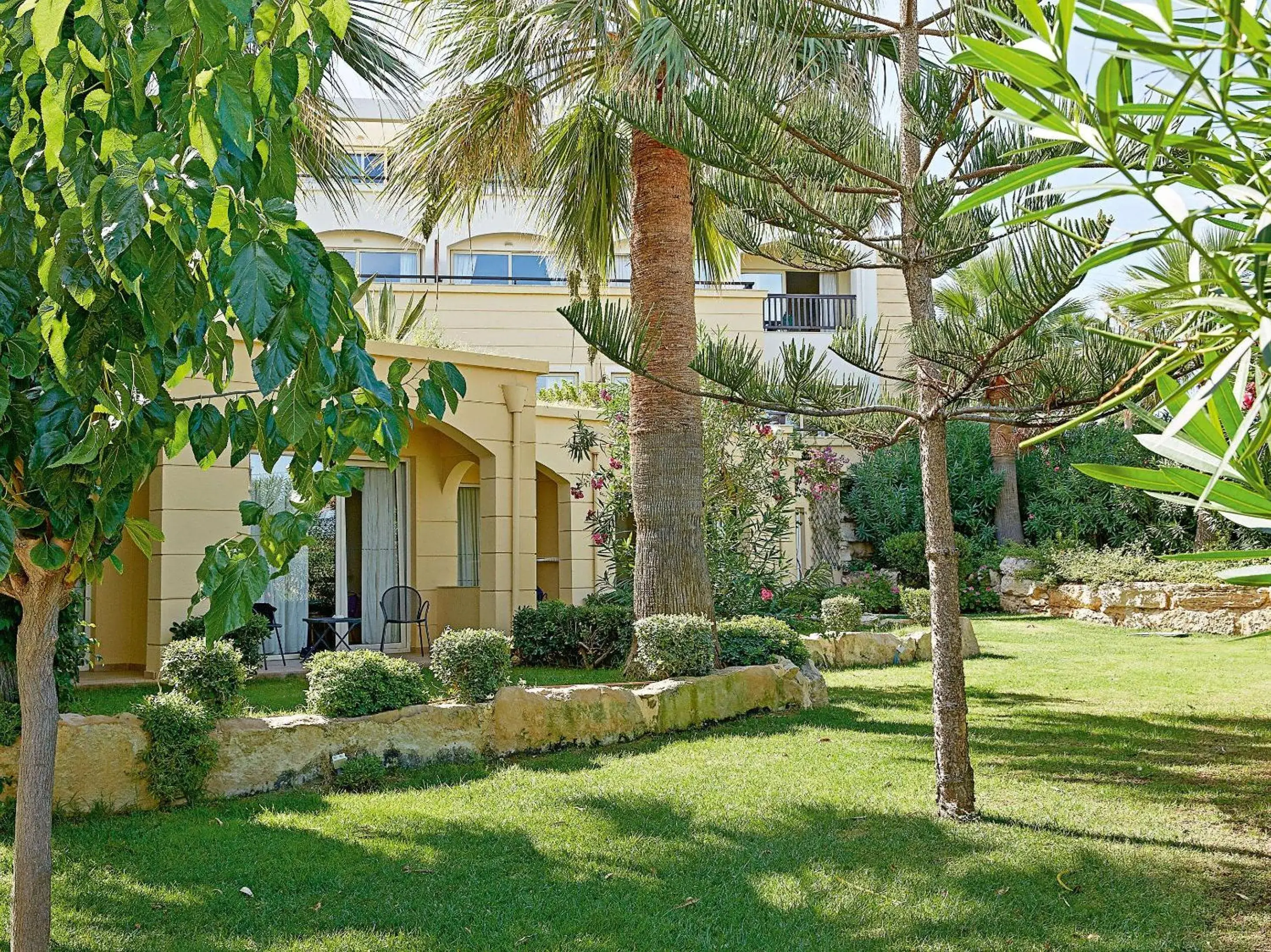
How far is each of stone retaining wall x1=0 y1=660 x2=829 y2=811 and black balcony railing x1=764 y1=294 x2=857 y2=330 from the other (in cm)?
1663

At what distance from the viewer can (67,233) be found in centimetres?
196

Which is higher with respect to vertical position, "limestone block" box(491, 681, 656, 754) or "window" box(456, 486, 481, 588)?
"window" box(456, 486, 481, 588)

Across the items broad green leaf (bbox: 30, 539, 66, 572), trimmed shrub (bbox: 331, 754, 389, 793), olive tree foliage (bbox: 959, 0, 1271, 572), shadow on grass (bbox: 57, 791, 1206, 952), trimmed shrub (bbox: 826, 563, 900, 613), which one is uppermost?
olive tree foliage (bbox: 959, 0, 1271, 572)

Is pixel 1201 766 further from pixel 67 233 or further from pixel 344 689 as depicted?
pixel 67 233

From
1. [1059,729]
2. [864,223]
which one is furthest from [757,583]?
[864,223]

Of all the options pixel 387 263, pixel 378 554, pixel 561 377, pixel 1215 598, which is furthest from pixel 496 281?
pixel 1215 598

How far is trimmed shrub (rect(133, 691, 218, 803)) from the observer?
19.2 ft

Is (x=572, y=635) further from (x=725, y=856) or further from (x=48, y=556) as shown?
(x=48, y=556)

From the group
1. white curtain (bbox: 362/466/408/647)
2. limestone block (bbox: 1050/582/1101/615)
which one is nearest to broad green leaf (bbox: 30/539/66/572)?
white curtain (bbox: 362/466/408/647)

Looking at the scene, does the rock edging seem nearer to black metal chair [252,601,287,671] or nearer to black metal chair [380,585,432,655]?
black metal chair [380,585,432,655]

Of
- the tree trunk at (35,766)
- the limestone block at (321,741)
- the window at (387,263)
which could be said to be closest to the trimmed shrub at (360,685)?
the limestone block at (321,741)

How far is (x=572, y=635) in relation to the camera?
11.5 metres

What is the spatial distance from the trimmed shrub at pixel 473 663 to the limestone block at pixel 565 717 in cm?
14

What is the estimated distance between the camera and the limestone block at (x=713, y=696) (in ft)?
26.2
